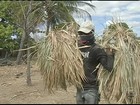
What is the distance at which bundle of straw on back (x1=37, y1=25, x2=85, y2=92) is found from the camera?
220 inches

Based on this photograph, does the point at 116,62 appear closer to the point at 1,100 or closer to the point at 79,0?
the point at 1,100

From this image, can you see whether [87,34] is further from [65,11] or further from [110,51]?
[65,11]

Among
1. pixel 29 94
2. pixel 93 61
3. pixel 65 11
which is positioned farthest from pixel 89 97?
pixel 65 11

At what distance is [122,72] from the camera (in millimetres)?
5629

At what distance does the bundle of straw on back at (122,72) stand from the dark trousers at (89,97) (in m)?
0.43

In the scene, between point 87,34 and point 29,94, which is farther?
point 29,94

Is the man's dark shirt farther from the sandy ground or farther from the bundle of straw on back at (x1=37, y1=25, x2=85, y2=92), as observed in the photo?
the sandy ground

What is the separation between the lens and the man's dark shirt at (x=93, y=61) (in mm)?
5320

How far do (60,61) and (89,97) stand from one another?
789 mm

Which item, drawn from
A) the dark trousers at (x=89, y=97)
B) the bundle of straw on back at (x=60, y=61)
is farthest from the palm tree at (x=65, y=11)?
the dark trousers at (x=89, y=97)

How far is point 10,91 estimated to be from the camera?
39.7 feet

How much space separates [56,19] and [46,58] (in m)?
20.6

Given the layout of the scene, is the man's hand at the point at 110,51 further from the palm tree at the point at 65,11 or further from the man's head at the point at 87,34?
the palm tree at the point at 65,11

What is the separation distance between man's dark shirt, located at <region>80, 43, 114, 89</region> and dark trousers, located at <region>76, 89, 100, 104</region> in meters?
0.08
